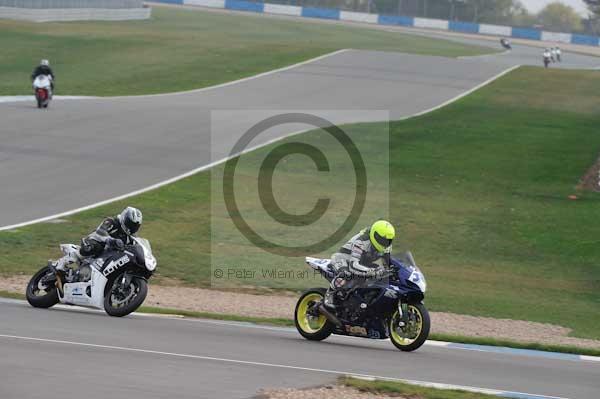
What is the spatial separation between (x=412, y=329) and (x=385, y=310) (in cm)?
45

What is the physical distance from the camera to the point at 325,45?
7300 centimetres

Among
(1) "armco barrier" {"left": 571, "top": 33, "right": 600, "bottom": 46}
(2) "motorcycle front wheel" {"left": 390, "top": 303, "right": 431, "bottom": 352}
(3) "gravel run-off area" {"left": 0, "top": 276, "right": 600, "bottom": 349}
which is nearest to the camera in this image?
(2) "motorcycle front wheel" {"left": 390, "top": 303, "right": 431, "bottom": 352}

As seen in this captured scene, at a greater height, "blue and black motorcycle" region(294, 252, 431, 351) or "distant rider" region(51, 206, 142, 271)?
"distant rider" region(51, 206, 142, 271)

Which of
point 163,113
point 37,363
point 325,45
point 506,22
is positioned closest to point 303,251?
point 37,363

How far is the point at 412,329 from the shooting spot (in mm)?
14367

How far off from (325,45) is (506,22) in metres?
75.5

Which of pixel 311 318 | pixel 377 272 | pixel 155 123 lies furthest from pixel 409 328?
pixel 155 123

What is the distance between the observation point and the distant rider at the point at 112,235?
1577 centimetres

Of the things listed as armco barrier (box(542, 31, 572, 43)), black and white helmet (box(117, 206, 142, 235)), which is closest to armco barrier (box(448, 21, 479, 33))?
armco barrier (box(542, 31, 572, 43))

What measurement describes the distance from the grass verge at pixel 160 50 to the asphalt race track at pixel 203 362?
3243 centimetres

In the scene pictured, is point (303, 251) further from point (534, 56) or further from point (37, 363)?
point (534, 56)

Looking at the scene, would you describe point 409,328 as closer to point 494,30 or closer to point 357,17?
point 357,17

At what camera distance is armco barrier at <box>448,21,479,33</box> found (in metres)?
120

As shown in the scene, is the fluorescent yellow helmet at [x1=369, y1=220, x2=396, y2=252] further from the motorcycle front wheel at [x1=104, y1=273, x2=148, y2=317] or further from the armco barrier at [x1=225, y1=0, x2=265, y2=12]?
the armco barrier at [x1=225, y1=0, x2=265, y2=12]
